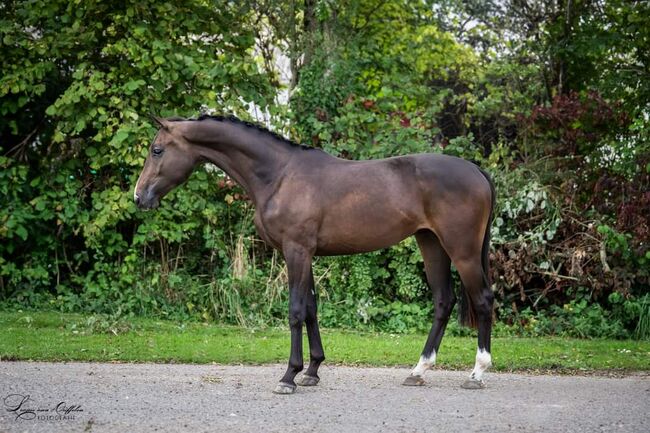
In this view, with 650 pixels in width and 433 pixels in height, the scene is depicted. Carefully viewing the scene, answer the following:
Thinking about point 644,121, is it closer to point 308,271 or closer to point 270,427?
point 308,271

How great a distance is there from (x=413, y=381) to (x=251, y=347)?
98.1 inches

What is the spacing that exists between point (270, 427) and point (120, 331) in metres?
4.89

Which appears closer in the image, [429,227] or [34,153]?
[429,227]

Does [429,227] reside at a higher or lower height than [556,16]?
lower

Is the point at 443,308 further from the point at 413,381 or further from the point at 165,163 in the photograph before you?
the point at 165,163

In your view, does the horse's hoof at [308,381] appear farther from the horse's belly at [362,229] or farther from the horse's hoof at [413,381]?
the horse's belly at [362,229]

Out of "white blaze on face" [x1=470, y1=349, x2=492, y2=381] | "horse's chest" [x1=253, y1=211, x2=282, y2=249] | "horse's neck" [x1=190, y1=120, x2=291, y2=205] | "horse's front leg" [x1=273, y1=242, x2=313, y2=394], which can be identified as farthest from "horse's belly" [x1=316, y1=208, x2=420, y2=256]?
"white blaze on face" [x1=470, y1=349, x2=492, y2=381]

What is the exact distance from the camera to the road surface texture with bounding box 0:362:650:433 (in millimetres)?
5703

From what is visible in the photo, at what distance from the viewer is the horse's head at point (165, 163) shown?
24.5ft

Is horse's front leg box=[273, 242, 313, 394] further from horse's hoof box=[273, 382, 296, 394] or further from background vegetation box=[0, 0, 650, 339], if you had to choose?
Answer: background vegetation box=[0, 0, 650, 339]

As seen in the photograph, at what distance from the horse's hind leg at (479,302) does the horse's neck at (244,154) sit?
1.83m

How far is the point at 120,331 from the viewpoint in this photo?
1005 centimetres

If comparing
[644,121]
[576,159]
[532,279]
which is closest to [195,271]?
[532,279]

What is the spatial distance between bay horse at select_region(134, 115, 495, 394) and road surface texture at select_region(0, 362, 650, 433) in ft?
1.52
